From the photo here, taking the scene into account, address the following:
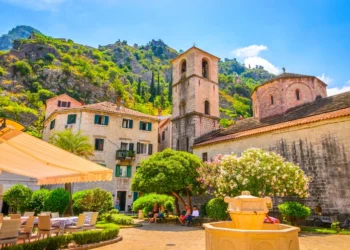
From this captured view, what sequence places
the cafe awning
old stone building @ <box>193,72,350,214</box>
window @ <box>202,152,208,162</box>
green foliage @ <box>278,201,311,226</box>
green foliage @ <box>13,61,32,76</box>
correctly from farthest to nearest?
1. green foliage @ <box>13,61,32,76</box>
2. window @ <box>202,152,208,162</box>
3. old stone building @ <box>193,72,350,214</box>
4. green foliage @ <box>278,201,311,226</box>
5. the cafe awning

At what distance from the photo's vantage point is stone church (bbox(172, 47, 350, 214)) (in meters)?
15.5

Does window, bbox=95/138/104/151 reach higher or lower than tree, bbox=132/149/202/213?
higher

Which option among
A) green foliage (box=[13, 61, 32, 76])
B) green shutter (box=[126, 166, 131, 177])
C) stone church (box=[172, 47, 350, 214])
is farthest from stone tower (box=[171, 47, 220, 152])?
green foliage (box=[13, 61, 32, 76])

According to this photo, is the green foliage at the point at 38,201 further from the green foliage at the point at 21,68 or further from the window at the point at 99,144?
the green foliage at the point at 21,68

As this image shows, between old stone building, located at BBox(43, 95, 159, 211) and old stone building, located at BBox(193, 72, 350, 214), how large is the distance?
867cm

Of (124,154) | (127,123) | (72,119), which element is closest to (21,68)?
(72,119)

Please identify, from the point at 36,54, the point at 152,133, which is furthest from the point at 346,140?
the point at 36,54

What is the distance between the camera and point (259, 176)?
13.7m

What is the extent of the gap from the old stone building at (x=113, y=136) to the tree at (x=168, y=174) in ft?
34.4

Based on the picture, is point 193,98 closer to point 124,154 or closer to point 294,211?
point 124,154

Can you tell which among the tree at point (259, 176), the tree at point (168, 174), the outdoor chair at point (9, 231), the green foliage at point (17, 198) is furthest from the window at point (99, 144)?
the outdoor chair at point (9, 231)

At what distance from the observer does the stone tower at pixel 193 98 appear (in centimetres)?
2780

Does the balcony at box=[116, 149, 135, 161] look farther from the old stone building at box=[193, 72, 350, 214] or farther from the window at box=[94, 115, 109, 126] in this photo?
the old stone building at box=[193, 72, 350, 214]

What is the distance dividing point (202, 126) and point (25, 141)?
2299cm
